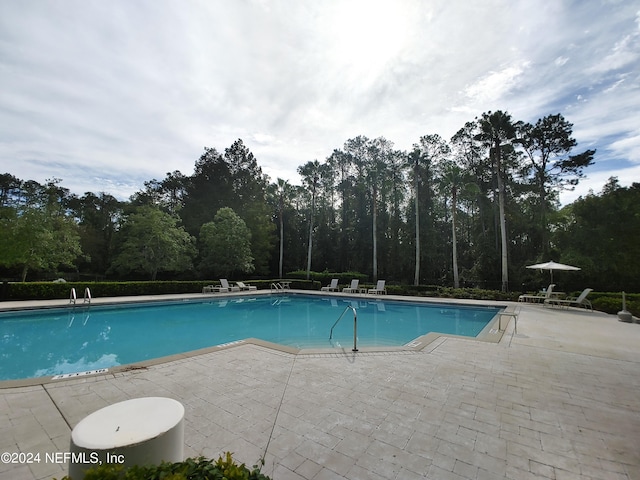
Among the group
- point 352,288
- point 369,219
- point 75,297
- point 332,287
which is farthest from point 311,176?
point 75,297

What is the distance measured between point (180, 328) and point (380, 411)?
7498 millimetres

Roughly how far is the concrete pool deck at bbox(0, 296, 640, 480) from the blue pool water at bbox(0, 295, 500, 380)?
2.20 meters

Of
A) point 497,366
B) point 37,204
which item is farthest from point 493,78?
point 37,204

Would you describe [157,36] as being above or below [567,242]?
above

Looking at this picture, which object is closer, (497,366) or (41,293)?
(497,366)

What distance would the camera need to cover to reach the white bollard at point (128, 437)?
53.2 inches

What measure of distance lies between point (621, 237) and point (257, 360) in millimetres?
16179

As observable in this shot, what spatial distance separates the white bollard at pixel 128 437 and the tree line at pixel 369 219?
17.2 m

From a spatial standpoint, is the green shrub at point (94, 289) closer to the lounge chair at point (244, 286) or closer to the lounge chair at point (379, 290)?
the lounge chair at point (244, 286)

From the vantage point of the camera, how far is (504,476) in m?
2.04

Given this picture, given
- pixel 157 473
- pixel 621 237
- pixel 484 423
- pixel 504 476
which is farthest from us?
pixel 621 237

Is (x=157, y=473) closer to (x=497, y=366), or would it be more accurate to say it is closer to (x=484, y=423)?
(x=484, y=423)

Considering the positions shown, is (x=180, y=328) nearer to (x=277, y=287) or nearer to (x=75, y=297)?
(x=75, y=297)

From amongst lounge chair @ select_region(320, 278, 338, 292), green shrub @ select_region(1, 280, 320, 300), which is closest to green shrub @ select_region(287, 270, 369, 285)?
lounge chair @ select_region(320, 278, 338, 292)
